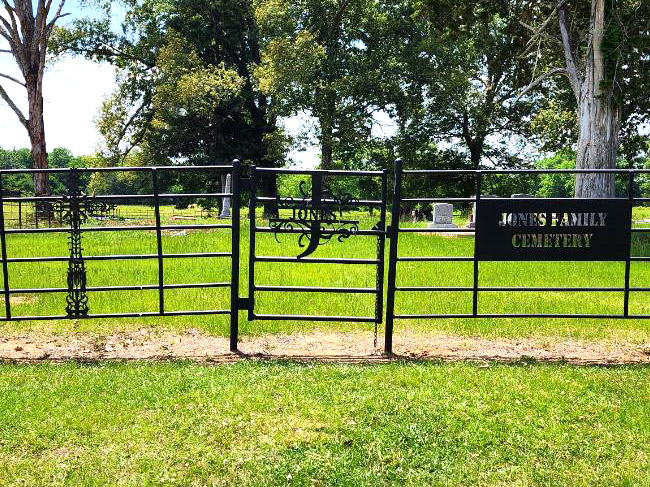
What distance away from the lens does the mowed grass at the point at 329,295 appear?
27.3 ft

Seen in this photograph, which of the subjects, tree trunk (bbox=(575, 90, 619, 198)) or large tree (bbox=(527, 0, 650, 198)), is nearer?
large tree (bbox=(527, 0, 650, 198))

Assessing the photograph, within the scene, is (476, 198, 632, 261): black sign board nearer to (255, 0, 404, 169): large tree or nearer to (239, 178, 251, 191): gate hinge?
(239, 178, 251, 191): gate hinge

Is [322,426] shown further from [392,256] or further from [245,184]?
[245,184]

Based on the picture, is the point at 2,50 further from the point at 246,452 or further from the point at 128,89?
the point at 246,452

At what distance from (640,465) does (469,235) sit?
15394mm

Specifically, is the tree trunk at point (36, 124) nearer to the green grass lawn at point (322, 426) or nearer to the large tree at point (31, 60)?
the large tree at point (31, 60)

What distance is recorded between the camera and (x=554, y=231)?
23.1 feet

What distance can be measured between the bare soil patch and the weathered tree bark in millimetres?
14065

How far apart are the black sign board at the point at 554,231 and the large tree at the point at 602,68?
528 inches

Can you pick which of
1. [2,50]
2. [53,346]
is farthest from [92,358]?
[2,50]

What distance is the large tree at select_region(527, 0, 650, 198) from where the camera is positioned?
19.8 metres

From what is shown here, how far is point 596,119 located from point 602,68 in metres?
1.59

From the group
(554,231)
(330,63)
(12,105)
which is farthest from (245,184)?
(330,63)

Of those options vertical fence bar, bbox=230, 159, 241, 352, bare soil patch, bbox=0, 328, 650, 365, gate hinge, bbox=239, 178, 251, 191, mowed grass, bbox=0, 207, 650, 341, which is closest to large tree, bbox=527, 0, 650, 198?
mowed grass, bbox=0, 207, 650, 341
